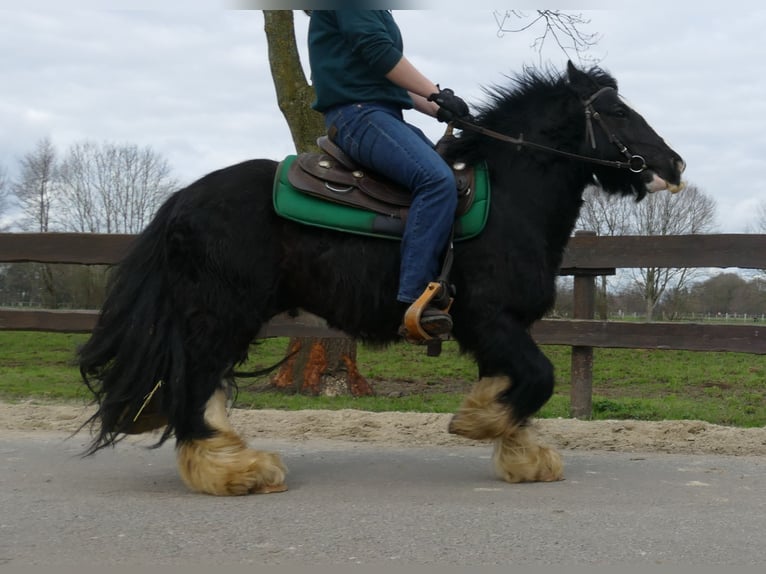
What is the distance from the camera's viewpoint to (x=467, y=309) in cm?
446

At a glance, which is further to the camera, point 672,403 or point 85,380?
point 672,403

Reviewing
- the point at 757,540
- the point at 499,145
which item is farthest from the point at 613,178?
the point at 757,540

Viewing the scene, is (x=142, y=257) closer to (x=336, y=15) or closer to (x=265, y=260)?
(x=265, y=260)

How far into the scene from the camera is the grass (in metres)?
8.07

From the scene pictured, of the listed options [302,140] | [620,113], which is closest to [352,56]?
[620,113]

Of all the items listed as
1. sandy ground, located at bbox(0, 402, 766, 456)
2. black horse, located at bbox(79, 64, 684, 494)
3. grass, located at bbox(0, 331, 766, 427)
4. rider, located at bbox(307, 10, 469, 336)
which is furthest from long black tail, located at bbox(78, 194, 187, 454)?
sandy ground, located at bbox(0, 402, 766, 456)

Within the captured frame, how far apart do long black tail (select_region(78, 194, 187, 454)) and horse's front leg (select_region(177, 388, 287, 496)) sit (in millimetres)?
150

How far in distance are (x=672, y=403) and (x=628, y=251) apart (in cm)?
245

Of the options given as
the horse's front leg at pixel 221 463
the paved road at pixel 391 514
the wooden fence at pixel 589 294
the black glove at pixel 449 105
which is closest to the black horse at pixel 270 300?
the horse's front leg at pixel 221 463

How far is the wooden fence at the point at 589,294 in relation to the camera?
7.00 m

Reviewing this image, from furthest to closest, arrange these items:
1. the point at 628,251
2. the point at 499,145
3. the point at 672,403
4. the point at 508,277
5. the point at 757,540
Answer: the point at 672,403 → the point at 628,251 → the point at 499,145 → the point at 508,277 → the point at 757,540

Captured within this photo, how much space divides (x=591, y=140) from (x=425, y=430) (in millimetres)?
2603

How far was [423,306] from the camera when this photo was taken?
13.9 ft

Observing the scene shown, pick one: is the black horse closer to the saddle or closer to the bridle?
the bridle
